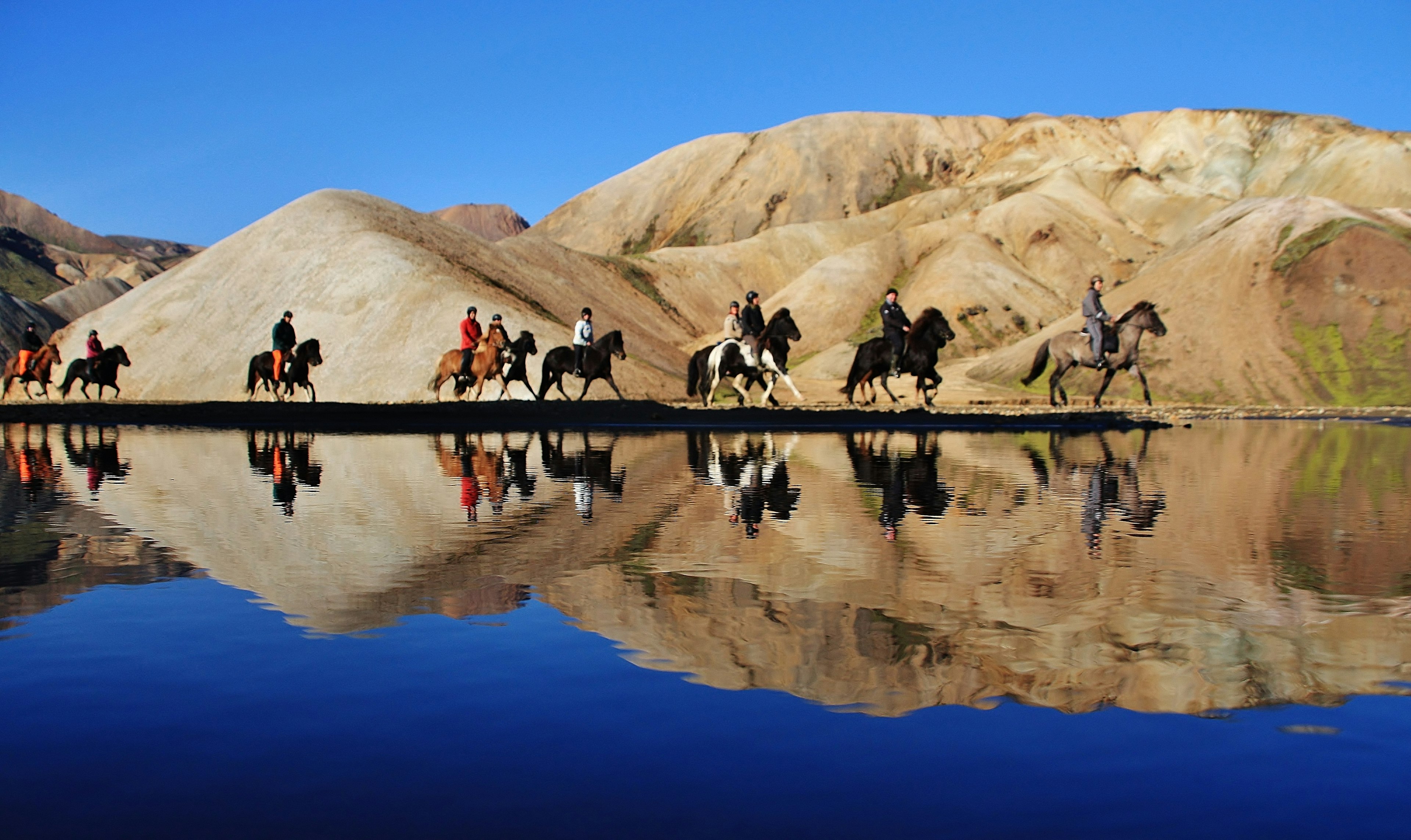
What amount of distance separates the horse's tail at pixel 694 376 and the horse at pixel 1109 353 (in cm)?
895

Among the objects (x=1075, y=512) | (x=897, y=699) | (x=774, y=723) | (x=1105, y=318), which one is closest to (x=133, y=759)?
(x=774, y=723)

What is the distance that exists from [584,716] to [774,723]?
715 mm

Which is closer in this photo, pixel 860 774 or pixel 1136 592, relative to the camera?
pixel 860 774

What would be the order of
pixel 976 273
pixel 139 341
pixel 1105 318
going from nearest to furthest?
pixel 1105 318 → pixel 139 341 → pixel 976 273

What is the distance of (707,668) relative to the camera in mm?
5219

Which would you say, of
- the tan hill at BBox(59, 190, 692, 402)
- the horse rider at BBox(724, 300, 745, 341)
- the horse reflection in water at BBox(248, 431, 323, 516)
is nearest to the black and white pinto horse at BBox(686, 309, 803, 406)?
the horse rider at BBox(724, 300, 745, 341)

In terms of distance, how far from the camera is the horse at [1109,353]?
31.7m

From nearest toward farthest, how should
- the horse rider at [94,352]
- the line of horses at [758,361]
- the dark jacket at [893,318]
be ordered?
the dark jacket at [893,318] < the line of horses at [758,361] < the horse rider at [94,352]

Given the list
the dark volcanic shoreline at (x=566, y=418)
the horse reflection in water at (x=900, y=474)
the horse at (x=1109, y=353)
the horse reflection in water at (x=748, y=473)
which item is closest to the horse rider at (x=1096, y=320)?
the horse at (x=1109, y=353)

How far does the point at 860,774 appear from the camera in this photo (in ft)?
12.6

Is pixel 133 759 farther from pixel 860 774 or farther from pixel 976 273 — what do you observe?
pixel 976 273

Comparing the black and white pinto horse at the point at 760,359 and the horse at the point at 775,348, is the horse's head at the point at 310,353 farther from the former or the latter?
the horse at the point at 775,348

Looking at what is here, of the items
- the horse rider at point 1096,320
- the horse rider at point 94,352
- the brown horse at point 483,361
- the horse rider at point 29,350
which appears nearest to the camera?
the horse rider at point 1096,320

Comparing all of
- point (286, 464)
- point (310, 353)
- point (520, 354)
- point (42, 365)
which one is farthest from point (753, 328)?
point (42, 365)
